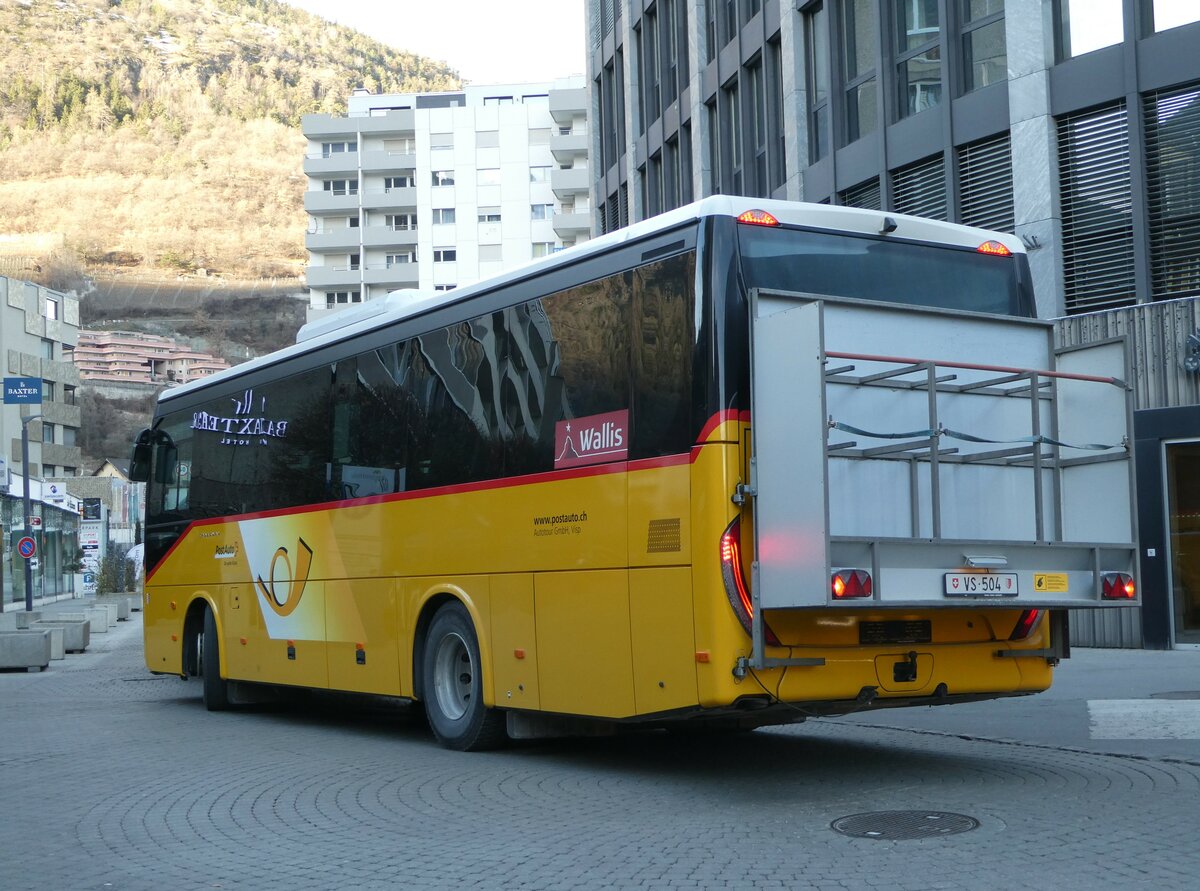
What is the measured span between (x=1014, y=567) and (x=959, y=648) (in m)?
0.74

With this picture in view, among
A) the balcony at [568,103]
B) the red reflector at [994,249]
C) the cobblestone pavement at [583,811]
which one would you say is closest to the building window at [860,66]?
the cobblestone pavement at [583,811]

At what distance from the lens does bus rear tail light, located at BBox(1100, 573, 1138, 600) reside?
9414 mm

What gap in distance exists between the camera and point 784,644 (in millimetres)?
8820

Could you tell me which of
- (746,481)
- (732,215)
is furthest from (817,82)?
(746,481)

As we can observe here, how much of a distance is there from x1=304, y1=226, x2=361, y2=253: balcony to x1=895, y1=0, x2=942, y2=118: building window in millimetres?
74222

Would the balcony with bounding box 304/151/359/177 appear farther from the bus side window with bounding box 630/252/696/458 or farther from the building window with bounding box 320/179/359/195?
the bus side window with bounding box 630/252/696/458

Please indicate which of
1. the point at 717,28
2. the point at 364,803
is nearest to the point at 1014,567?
the point at 364,803

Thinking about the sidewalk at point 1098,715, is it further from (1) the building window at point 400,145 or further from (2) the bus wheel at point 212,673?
(1) the building window at point 400,145

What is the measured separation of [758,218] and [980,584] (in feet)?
8.20

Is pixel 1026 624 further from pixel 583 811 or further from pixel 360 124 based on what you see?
pixel 360 124

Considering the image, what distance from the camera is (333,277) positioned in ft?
314

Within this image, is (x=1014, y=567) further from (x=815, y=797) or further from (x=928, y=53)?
(x=928, y=53)

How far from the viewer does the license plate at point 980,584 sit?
8.73 metres

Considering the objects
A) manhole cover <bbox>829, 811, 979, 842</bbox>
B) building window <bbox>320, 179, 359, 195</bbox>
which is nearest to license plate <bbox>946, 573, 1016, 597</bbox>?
manhole cover <bbox>829, 811, 979, 842</bbox>
